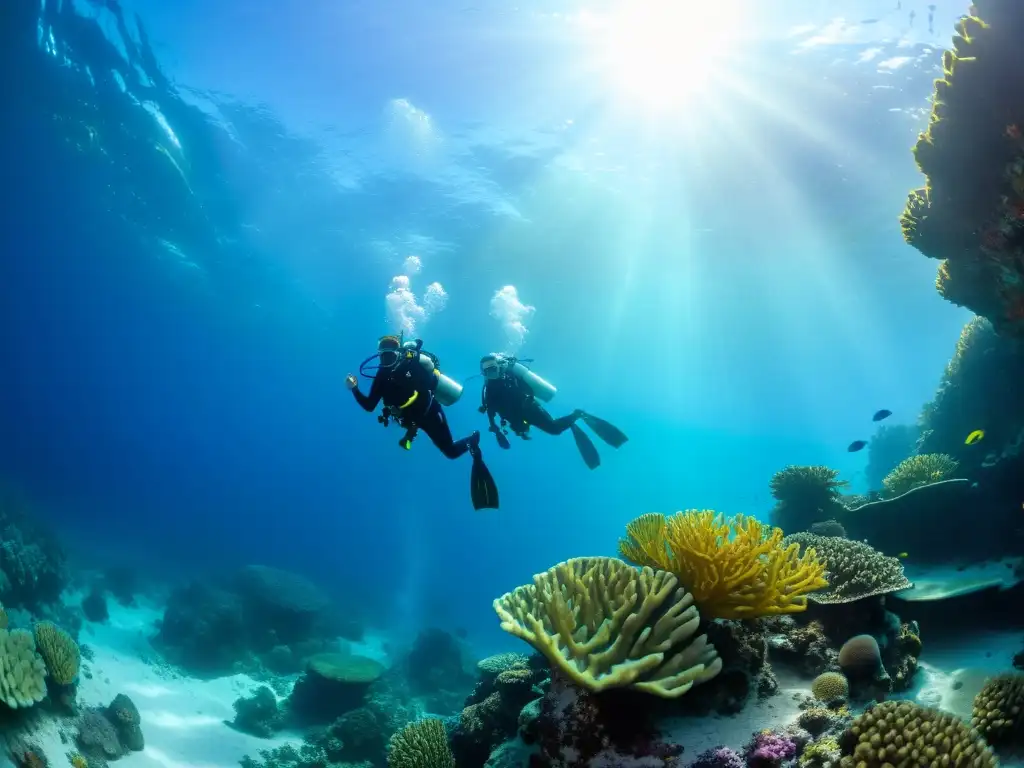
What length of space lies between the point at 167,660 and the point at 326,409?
2900 inches

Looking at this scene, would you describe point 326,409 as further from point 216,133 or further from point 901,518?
point 901,518

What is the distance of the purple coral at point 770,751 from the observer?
3.45 metres

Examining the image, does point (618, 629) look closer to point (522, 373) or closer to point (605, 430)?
point (522, 373)

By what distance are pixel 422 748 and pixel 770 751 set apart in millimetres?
3948

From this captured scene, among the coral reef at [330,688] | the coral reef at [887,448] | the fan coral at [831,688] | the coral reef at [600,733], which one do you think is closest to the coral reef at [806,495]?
the fan coral at [831,688]

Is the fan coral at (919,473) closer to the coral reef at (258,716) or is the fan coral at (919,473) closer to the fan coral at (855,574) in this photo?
the fan coral at (855,574)

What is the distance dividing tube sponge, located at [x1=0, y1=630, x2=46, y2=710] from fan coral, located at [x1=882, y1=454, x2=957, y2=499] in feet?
48.9

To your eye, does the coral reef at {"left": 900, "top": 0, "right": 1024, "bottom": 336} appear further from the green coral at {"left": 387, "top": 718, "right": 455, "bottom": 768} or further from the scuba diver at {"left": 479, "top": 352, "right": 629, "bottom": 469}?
the green coral at {"left": 387, "top": 718, "right": 455, "bottom": 768}

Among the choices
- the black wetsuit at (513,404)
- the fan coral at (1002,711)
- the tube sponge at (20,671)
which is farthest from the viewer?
the black wetsuit at (513,404)

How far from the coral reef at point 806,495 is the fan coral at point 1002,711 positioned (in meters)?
6.33

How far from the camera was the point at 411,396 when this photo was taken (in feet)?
24.6

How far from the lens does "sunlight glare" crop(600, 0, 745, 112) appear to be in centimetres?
1723

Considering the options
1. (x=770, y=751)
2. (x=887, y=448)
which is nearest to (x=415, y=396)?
(x=770, y=751)

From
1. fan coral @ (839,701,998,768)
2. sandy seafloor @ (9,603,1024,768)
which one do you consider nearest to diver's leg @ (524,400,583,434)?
sandy seafloor @ (9,603,1024,768)
